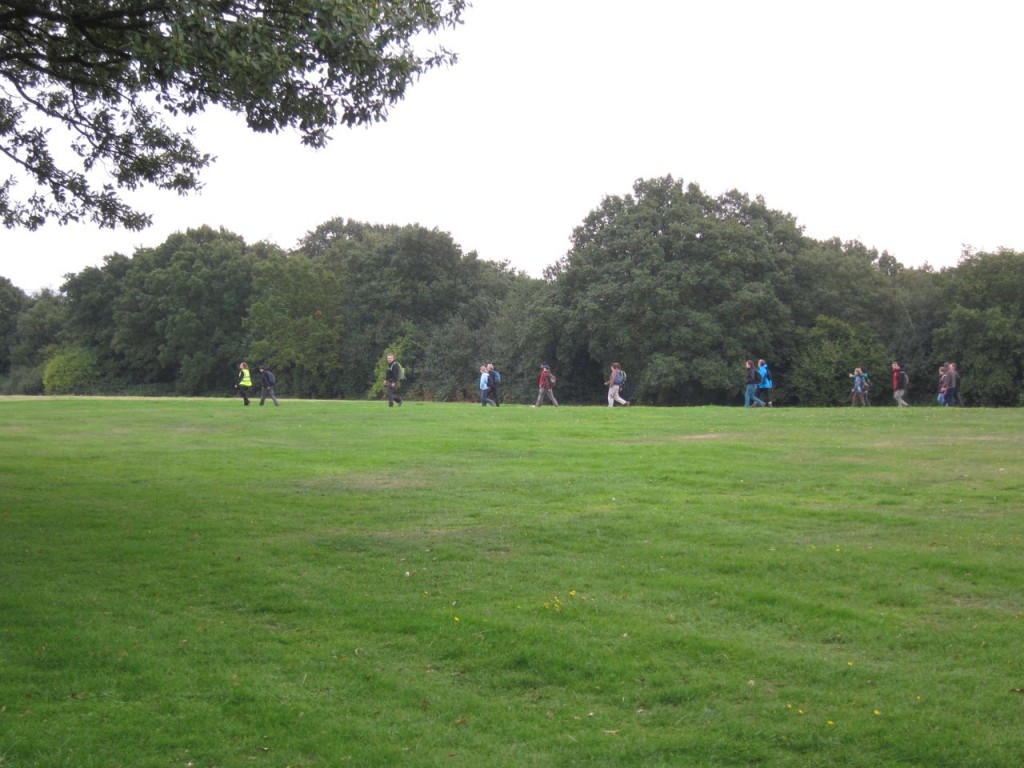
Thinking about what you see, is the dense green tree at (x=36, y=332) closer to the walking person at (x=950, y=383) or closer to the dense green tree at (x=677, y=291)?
the dense green tree at (x=677, y=291)

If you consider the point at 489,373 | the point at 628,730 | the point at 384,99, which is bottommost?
the point at 628,730

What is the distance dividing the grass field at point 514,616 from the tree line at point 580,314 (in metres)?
42.6

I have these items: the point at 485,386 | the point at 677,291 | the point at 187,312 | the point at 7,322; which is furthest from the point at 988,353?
the point at 7,322

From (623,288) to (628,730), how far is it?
54.3 metres

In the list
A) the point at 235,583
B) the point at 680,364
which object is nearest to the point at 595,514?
the point at 235,583

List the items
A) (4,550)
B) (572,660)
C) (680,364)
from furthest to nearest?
(680,364), (4,550), (572,660)

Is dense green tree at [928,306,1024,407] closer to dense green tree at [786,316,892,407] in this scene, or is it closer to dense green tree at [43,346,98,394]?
dense green tree at [786,316,892,407]

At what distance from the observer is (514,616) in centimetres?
885

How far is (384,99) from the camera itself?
12594mm

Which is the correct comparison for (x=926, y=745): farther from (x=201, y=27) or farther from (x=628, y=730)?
(x=201, y=27)

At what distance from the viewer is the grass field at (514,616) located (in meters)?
6.46

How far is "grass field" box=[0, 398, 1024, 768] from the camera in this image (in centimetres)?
646

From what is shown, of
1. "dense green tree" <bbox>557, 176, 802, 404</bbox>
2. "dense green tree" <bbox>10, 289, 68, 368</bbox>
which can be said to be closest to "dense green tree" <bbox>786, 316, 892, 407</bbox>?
"dense green tree" <bbox>557, 176, 802, 404</bbox>

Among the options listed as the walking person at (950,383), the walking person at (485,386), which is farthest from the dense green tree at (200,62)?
the walking person at (950,383)
